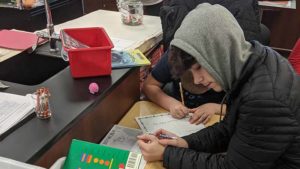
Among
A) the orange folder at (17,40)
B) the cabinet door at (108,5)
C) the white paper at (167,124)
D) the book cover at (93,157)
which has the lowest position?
the white paper at (167,124)

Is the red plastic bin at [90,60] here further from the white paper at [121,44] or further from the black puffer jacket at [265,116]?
the black puffer jacket at [265,116]

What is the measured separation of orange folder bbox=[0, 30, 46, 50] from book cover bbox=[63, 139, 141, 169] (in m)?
0.73

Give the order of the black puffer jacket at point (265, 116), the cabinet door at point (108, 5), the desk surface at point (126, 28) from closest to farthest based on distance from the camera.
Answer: the black puffer jacket at point (265, 116)
the desk surface at point (126, 28)
the cabinet door at point (108, 5)

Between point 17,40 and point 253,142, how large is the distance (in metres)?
1.19

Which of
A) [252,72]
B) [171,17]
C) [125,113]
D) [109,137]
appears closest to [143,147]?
[109,137]

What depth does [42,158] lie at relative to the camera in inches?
33.8

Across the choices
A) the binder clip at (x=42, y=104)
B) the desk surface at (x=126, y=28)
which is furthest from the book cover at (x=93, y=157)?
the desk surface at (x=126, y=28)

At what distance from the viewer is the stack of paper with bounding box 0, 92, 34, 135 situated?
3.06ft

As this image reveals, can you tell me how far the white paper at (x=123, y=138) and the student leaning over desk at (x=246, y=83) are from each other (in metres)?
0.33

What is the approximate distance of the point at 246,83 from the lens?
919 mm

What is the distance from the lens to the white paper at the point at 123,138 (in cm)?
116

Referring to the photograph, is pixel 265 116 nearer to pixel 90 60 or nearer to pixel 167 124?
pixel 167 124

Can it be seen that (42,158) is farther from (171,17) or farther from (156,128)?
(171,17)

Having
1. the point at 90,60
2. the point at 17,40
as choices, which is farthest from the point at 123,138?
the point at 17,40
